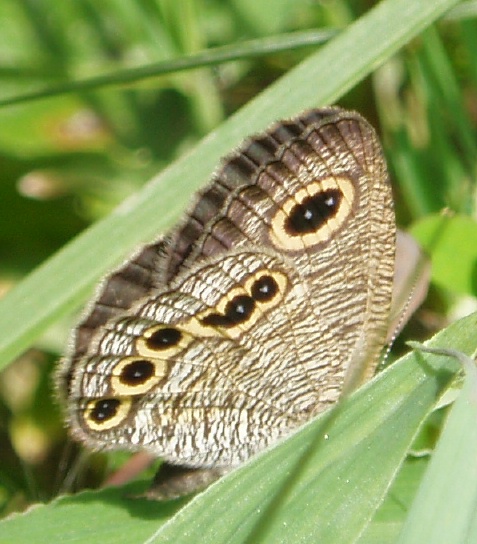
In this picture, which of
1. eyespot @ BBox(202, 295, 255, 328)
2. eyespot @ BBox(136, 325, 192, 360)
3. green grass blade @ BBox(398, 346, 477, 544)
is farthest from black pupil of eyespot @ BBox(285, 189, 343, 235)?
green grass blade @ BBox(398, 346, 477, 544)

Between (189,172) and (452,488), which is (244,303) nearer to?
(189,172)

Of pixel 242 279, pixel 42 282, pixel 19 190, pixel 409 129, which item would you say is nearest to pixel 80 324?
pixel 42 282

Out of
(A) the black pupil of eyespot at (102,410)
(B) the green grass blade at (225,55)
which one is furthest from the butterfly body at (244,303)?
(B) the green grass blade at (225,55)

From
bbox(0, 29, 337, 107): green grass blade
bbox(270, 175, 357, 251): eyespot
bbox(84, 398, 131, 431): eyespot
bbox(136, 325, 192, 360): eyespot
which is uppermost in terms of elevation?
bbox(0, 29, 337, 107): green grass blade

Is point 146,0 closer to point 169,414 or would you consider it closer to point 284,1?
point 284,1

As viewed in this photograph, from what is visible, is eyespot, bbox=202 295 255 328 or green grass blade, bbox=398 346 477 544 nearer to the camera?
green grass blade, bbox=398 346 477 544

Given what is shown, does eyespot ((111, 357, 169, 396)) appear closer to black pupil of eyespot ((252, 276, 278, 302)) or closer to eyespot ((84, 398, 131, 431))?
eyespot ((84, 398, 131, 431))

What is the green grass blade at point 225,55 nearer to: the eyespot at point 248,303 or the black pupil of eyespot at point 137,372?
the eyespot at point 248,303

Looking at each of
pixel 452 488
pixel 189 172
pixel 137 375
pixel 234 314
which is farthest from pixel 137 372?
pixel 452 488
